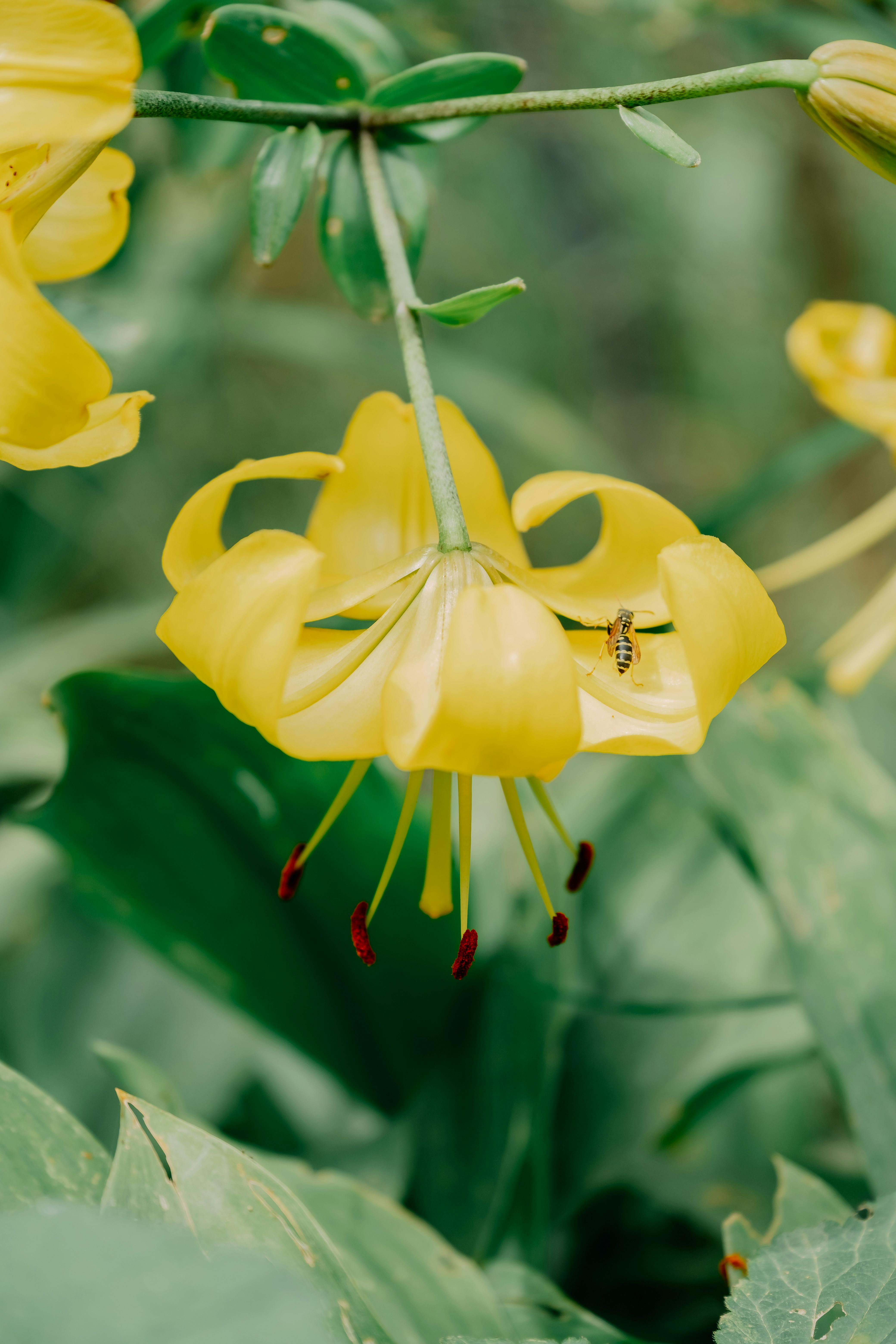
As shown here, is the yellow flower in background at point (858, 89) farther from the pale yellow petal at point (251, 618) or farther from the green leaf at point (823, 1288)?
the green leaf at point (823, 1288)

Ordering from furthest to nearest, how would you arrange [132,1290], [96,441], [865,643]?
[865,643] < [96,441] < [132,1290]

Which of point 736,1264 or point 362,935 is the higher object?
point 362,935

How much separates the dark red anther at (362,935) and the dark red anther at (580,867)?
0.28 feet

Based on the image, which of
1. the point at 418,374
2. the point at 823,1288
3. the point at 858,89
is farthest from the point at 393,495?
the point at 823,1288

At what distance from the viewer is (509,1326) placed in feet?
1.28

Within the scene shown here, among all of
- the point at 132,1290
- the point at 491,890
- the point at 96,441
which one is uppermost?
the point at 96,441

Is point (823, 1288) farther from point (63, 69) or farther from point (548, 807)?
point (63, 69)

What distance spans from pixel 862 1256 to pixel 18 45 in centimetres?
48

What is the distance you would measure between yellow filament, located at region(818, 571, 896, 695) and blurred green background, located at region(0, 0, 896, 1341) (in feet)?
0.32

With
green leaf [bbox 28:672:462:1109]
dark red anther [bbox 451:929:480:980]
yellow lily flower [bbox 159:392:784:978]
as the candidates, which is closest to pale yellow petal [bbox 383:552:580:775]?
yellow lily flower [bbox 159:392:784:978]

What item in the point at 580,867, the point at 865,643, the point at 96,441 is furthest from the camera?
the point at 865,643

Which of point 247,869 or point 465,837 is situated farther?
point 247,869

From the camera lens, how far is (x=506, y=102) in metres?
0.32

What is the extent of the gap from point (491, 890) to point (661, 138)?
436 mm
